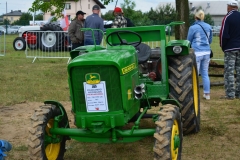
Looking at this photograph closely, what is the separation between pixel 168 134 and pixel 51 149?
146 centimetres

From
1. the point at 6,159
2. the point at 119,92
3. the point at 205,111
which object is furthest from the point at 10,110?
the point at 119,92

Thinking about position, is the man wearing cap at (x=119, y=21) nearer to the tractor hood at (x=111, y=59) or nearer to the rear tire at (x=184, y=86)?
the rear tire at (x=184, y=86)

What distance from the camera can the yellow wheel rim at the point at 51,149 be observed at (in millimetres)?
5166

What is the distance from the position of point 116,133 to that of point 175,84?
143 cm

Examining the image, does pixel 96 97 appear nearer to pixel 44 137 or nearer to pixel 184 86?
pixel 44 137

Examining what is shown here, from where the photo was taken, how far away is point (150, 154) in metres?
5.67

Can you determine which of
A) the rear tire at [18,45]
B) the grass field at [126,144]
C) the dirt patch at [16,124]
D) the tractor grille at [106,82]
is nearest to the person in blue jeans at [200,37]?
the grass field at [126,144]

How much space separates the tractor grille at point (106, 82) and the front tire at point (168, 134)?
47cm

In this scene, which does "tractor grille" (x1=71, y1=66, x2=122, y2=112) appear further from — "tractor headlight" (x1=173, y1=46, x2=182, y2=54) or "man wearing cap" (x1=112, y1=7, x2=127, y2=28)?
"man wearing cap" (x1=112, y1=7, x2=127, y2=28)

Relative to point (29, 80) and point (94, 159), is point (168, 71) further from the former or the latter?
point (29, 80)

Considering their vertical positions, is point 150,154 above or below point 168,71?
Result: below

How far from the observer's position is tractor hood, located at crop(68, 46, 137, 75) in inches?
182

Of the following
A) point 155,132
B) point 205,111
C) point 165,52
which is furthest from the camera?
point 205,111

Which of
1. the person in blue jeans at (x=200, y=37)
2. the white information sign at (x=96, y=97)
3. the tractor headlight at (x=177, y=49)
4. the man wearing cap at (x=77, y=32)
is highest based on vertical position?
the man wearing cap at (x=77, y=32)
